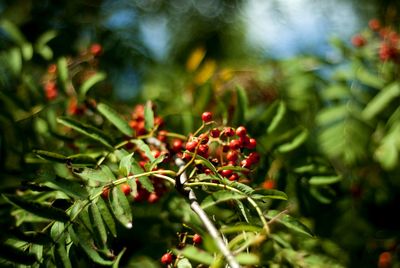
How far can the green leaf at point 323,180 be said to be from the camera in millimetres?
1663

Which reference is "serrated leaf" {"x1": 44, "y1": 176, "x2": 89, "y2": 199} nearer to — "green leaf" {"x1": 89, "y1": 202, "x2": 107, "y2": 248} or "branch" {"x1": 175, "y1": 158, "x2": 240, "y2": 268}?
"green leaf" {"x1": 89, "y1": 202, "x2": 107, "y2": 248}

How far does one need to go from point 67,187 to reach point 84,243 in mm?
167

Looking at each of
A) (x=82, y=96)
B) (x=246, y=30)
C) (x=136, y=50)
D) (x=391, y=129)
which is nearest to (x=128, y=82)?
(x=136, y=50)

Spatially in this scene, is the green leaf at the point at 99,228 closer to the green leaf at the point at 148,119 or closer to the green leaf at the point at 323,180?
the green leaf at the point at 148,119

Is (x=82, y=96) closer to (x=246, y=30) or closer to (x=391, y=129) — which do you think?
(x=391, y=129)

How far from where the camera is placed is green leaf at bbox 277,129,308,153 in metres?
1.77

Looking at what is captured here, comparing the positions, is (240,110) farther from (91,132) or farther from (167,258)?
(167,258)

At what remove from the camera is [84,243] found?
1.21 m

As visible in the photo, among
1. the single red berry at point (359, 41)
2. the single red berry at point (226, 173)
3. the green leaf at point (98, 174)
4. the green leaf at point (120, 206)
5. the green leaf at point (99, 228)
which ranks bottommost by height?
the green leaf at point (99, 228)

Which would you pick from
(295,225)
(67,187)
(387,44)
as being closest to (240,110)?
(295,225)

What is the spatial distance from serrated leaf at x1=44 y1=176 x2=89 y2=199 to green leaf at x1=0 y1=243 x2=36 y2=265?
19 centimetres

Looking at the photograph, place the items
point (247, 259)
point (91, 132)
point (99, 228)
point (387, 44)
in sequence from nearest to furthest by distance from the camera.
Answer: point (247, 259)
point (99, 228)
point (91, 132)
point (387, 44)

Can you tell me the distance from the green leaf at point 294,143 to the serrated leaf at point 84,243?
2.92ft

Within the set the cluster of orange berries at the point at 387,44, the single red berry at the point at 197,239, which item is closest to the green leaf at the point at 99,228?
the single red berry at the point at 197,239
